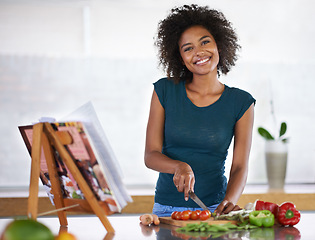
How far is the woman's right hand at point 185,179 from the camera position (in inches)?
64.7

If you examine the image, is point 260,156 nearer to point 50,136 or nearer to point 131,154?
point 131,154

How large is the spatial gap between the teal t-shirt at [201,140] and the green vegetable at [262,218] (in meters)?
0.41

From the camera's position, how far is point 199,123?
2053mm

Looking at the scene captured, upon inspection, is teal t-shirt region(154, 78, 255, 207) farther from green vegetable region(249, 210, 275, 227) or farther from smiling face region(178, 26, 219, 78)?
green vegetable region(249, 210, 275, 227)

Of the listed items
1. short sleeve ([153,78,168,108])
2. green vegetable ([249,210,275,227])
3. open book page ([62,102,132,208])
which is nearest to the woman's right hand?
green vegetable ([249,210,275,227])

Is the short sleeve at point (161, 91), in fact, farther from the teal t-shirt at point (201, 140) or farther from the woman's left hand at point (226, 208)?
the woman's left hand at point (226, 208)

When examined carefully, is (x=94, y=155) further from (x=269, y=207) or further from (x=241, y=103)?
(x=241, y=103)

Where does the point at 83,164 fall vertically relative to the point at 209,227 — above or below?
above

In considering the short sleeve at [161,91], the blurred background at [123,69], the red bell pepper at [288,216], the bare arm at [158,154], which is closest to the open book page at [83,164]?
the bare arm at [158,154]

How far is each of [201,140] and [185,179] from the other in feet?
1.35

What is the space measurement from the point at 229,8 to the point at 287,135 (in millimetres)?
1312

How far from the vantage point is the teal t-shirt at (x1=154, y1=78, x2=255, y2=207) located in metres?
2.03

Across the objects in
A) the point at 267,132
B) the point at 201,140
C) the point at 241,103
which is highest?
the point at 241,103

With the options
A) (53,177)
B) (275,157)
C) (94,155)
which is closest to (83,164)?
(94,155)
